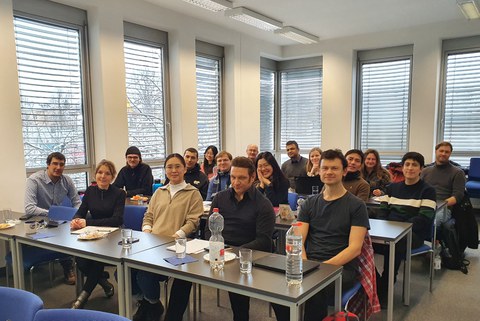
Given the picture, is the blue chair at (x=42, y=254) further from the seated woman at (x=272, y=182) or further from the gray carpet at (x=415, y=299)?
the seated woman at (x=272, y=182)

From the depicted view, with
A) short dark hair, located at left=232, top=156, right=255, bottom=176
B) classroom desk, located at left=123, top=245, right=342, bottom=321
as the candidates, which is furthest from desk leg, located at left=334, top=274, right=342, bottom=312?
short dark hair, located at left=232, top=156, right=255, bottom=176

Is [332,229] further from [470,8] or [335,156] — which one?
[470,8]

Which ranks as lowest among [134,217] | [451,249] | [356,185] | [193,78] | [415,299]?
[415,299]

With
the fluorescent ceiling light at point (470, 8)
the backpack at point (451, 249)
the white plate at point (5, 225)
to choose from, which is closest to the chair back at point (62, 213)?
the white plate at point (5, 225)

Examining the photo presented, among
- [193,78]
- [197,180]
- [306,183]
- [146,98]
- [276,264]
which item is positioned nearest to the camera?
[276,264]

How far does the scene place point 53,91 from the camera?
15.0 ft

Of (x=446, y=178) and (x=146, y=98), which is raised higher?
(x=146, y=98)

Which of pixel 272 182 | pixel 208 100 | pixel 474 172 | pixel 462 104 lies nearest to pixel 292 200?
pixel 272 182

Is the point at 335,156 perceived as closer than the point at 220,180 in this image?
Yes

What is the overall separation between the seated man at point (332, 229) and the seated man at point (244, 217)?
9.2 inches

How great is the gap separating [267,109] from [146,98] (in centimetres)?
318

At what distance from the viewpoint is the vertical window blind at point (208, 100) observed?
6.43m

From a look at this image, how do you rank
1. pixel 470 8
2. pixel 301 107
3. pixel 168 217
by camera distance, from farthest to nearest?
pixel 301 107 → pixel 470 8 → pixel 168 217

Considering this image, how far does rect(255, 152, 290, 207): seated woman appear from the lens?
377 cm
